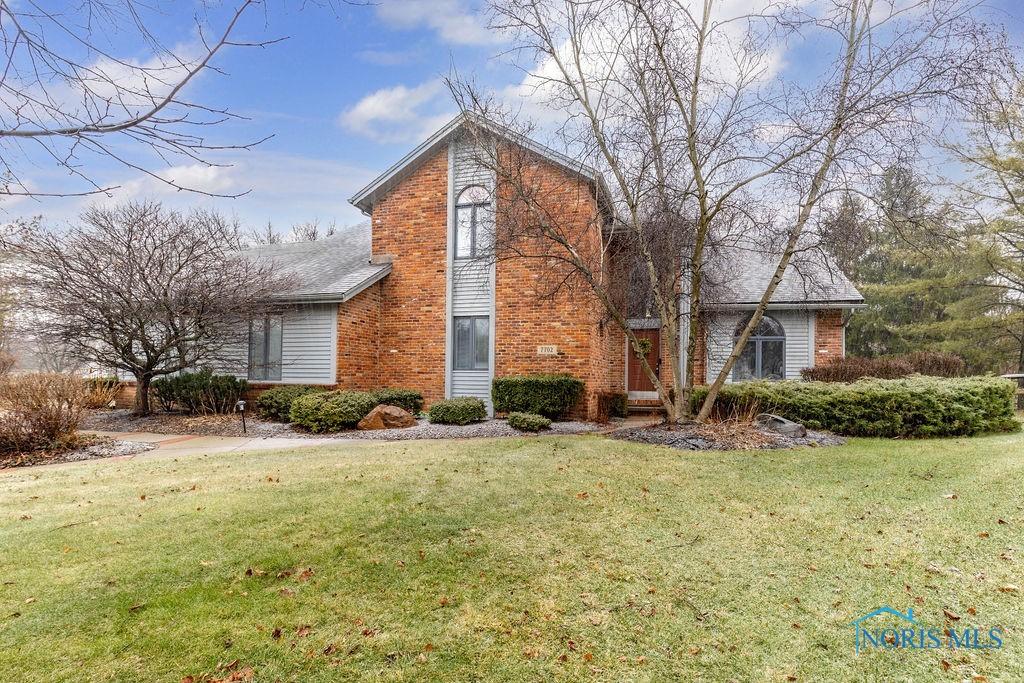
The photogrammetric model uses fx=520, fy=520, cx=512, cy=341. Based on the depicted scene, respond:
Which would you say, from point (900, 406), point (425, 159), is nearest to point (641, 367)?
point (900, 406)

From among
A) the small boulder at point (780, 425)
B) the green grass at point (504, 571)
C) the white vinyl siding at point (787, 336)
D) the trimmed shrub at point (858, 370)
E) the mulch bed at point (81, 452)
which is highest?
the white vinyl siding at point (787, 336)

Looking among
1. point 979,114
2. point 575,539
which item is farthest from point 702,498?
point 979,114

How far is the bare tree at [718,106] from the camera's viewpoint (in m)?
8.23

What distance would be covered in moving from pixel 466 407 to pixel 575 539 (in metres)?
6.98

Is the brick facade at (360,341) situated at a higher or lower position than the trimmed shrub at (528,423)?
higher

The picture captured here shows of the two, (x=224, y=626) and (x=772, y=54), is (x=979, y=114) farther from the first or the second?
(x=224, y=626)

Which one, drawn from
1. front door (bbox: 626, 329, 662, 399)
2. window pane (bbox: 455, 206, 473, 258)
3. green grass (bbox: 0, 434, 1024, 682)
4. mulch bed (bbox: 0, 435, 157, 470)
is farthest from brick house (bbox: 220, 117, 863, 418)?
green grass (bbox: 0, 434, 1024, 682)

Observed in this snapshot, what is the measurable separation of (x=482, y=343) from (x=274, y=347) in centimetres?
565

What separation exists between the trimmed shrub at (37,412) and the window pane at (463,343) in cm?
770

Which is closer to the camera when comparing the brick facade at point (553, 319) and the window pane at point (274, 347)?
the brick facade at point (553, 319)

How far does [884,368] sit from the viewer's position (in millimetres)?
13453

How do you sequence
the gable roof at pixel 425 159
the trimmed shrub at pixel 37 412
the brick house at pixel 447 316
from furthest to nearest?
1. the brick house at pixel 447 316
2. the gable roof at pixel 425 159
3. the trimmed shrub at pixel 37 412

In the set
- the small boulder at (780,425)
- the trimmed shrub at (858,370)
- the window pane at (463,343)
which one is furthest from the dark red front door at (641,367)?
the small boulder at (780,425)

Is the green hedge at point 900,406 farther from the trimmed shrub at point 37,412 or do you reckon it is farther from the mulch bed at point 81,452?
the trimmed shrub at point 37,412
